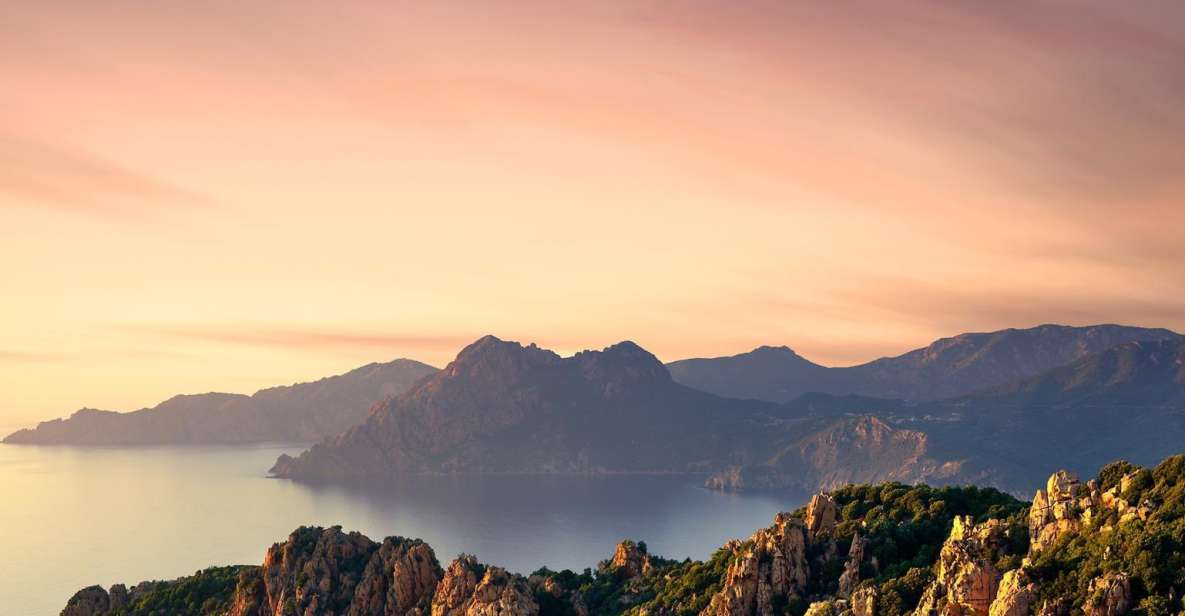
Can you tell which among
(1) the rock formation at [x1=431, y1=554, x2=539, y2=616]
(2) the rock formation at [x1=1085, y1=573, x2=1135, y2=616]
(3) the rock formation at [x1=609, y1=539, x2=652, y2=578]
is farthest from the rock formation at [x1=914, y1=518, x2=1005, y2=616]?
(3) the rock formation at [x1=609, y1=539, x2=652, y2=578]

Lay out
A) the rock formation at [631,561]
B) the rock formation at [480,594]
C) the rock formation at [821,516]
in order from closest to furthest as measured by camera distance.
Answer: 1. the rock formation at [821,516]
2. the rock formation at [480,594]
3. the rock formation at [631,561]

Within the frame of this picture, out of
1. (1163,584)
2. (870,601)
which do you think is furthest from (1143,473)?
(870,601)

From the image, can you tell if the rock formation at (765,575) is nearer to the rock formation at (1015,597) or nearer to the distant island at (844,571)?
the distant island at (844,571)

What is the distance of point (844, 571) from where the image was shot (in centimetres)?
7044

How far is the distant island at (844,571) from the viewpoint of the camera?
1970 inches

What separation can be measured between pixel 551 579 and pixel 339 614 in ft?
67.1

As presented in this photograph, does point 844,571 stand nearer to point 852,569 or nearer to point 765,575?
point 852,569

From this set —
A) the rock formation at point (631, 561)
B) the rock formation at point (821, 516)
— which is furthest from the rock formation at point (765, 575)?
the rock formation at point (631, 561)

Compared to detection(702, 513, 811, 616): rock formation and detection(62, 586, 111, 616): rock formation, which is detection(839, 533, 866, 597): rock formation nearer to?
detection(702, 513, 811, 616): rock formation

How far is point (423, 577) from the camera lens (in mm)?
94625

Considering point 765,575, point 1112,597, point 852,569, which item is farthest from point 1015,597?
point 765,575

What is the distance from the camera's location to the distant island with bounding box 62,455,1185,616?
5003 cm

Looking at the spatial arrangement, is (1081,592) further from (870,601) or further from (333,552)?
(333,552)

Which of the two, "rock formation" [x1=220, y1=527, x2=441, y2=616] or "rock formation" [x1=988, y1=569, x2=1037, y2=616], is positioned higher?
"rock formation" [x1=988, y1=569, x2=1037, y2=616]
